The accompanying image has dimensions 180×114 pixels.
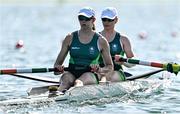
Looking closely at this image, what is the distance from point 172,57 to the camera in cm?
2745

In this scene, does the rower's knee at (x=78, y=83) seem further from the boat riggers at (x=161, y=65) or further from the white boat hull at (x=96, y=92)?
the boat riggers at (x=161, y=65)

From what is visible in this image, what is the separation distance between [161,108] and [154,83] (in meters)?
2.50

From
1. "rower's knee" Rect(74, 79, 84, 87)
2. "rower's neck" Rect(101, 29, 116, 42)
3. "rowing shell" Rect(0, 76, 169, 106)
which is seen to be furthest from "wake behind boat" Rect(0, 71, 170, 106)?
"rower's neck" Rect(101, 29, 116, 42)

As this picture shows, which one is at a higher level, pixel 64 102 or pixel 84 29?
pixel 84 29

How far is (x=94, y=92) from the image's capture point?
14.1 meters

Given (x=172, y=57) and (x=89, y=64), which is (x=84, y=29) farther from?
(x=172, y=57)

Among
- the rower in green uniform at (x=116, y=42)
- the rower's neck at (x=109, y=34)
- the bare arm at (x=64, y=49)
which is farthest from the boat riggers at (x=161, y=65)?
the bare arm at (x=64, y=49)

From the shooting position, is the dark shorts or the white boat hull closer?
the white boat hull

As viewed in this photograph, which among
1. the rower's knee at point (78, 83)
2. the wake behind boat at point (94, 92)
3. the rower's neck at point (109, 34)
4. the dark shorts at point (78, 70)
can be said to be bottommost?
the wake behind boat at point (94, 92)

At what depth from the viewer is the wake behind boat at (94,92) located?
43.4 feet

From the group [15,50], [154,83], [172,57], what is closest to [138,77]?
[154,83]

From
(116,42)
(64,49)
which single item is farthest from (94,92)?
(116,42)

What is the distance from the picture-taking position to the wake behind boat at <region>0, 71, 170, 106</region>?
13227 millimetres

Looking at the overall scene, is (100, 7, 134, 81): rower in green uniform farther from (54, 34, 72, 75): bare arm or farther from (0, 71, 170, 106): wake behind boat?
(54, 34, 72, 75): bare arm
